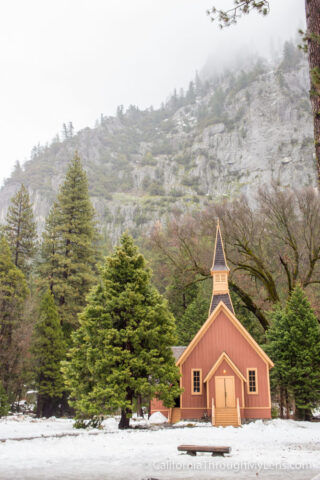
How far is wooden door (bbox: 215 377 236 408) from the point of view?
2225 cm

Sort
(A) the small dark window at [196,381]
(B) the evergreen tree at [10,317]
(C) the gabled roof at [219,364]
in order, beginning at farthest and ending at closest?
(B) the evergreen tree at [10,317] → (A) the small dark window at [196,381] → (C) the gabled roof at [219,364]

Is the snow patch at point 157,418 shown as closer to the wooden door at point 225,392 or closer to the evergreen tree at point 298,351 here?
the wooden door at point 225,392

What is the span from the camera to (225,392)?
880 inches

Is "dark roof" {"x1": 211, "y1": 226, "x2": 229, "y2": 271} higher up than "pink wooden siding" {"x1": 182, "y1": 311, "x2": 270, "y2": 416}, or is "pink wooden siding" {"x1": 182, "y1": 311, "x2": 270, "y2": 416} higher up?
"dark roof" {"x1": 211, "y1": 226, "x2": 229, "y2": 271}

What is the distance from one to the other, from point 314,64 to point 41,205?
151145 mm

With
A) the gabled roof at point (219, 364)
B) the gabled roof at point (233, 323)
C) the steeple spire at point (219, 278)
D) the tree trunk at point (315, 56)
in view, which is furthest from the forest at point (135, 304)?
the tree trunk at point (315, 56)

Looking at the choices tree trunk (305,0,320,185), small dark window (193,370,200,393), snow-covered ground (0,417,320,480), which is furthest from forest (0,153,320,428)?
tree trunk (305,0,320,185)

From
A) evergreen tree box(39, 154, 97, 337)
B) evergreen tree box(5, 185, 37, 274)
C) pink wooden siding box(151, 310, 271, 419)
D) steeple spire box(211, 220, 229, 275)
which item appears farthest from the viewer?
evergreen tree box(5, 185, 37, 274)

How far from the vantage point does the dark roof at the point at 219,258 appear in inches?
1053

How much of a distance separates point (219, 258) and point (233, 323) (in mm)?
4786

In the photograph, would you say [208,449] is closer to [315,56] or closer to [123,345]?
[315,56]

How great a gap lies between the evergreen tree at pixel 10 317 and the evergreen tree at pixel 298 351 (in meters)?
15.9

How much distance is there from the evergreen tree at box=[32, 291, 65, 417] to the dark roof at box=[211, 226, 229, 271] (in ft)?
38.4

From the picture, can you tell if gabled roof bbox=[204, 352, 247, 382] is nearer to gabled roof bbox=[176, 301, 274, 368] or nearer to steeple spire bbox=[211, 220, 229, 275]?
gabled roof bbox=[176, 301, 274, 368]
